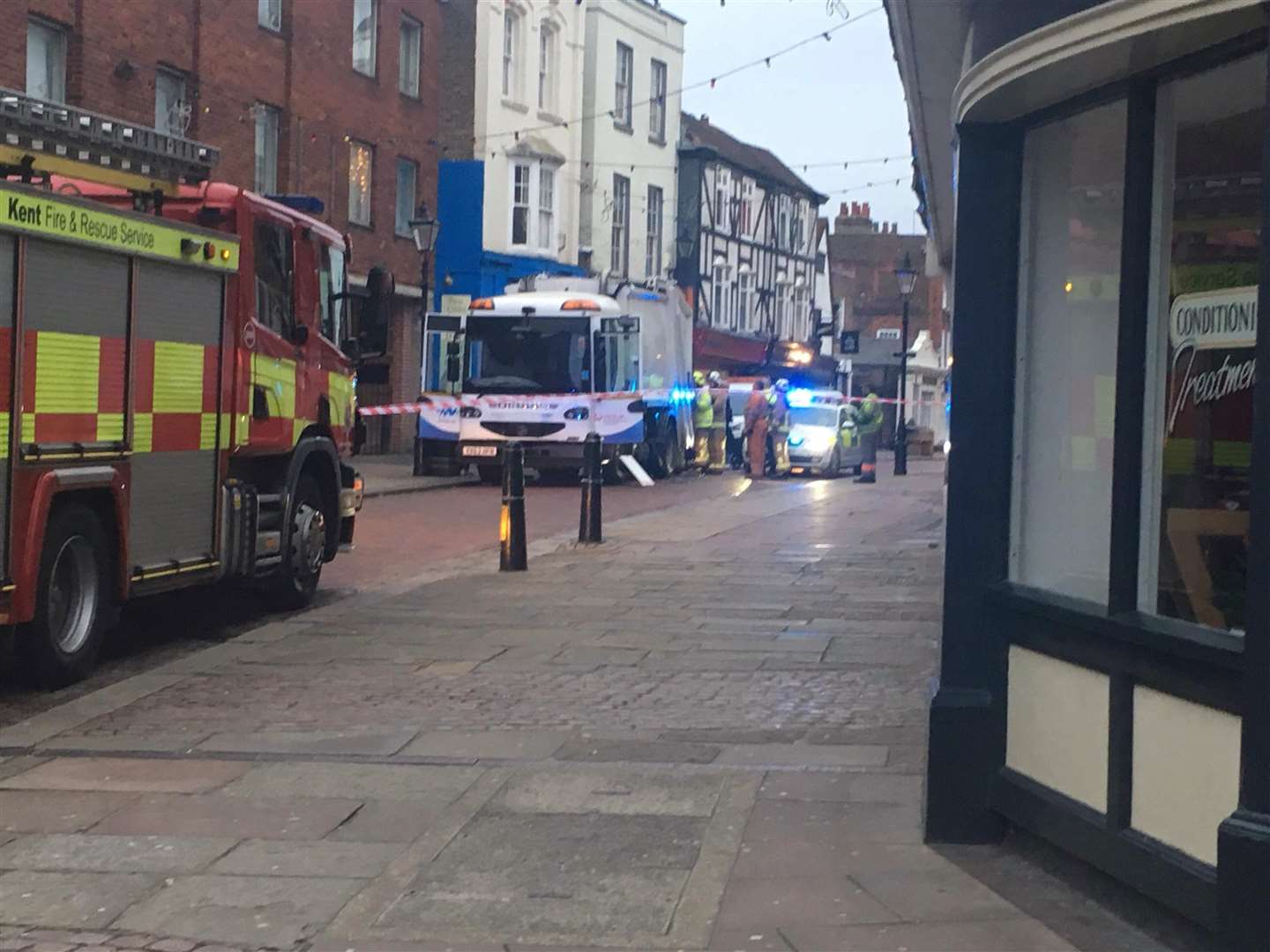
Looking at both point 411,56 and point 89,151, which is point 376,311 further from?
point 411,56

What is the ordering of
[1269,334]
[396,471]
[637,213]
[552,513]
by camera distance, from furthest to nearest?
[637,213] < [396,471] < [552,513] < [1269,334]

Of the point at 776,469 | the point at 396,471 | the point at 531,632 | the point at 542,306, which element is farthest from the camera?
the point at 776,469

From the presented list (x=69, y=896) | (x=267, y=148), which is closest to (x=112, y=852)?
(x=69, y=896)

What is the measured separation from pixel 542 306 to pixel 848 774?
2113 cm

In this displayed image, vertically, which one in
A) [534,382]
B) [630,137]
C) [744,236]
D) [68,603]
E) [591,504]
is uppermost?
[630,137]

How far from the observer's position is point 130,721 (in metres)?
8.08

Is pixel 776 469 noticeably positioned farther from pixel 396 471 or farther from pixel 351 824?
pixel 351 824

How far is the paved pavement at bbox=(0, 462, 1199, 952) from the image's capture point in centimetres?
506

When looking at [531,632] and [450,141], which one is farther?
[450,141]

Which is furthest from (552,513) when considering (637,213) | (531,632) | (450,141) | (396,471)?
(637,213)

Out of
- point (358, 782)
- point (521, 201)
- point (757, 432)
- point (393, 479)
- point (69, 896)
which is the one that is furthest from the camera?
point (521, 201)

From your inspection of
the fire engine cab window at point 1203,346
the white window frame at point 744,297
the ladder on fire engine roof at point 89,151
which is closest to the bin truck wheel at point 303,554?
the ladder on fire engine roof at point 89,151

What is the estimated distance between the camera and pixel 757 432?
32.1 m

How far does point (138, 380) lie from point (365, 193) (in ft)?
82.2
